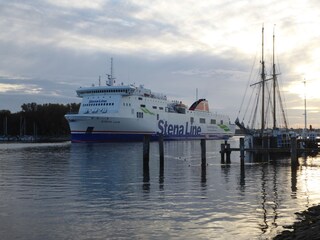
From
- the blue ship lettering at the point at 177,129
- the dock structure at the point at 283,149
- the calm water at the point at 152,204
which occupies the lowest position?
the calm water at the point at 152,204

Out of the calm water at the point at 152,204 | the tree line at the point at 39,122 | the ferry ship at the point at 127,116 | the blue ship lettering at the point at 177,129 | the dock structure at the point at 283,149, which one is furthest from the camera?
the tree line at the point at 39,122

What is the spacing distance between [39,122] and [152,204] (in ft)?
405

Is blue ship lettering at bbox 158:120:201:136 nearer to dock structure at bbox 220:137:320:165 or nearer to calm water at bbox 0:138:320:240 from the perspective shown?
dock structure at bbox 220:137:320:165

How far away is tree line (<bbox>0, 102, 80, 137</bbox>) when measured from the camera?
131125mm

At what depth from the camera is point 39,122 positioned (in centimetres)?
13200

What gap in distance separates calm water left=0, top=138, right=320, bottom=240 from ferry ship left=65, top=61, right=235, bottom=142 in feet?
148

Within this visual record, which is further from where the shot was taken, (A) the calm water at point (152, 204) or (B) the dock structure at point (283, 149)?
(B) the dock structure at point (283, 149)

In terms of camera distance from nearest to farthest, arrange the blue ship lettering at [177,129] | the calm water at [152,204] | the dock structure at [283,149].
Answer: the calm water at [152,204] → the dock structure at [283,149] → the blue ship lettering at [177,129]

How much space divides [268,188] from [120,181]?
7133mm

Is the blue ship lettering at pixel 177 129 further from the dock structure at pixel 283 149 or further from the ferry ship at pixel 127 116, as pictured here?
the dock structure at pixel 283 149

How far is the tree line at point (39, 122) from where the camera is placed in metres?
131

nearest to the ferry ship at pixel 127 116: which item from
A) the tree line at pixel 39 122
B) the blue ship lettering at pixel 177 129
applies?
the blue ship lettering at pixel 177 129

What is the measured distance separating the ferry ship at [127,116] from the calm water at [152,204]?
1776 inches

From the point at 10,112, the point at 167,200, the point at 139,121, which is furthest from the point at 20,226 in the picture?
the point at 10,112
